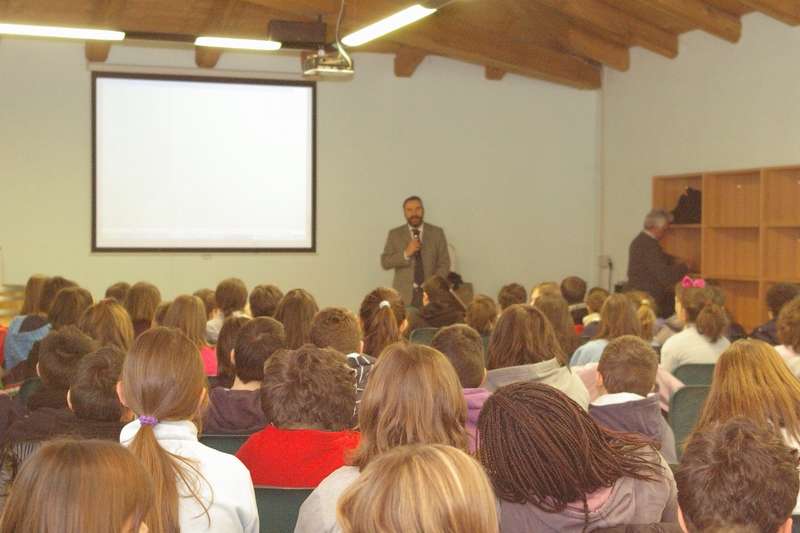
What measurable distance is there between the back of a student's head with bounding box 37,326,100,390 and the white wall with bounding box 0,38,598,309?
513cm

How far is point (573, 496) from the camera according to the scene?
1580mm

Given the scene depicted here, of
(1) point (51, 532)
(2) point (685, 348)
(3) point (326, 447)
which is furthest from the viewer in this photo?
(2) point (685, 348)

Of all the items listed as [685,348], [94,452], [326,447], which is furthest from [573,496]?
[685,348]

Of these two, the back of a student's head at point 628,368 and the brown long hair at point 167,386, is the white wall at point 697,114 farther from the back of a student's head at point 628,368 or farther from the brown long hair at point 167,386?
the brown long hair at point 167,386

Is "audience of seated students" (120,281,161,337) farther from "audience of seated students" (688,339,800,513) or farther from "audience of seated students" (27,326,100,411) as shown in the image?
"audience of seated students" (688,339,800,513)

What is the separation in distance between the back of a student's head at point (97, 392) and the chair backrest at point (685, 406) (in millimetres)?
1974

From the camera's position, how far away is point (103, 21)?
7.09 meters

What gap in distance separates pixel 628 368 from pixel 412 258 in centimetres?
542

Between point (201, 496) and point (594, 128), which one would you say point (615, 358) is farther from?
point (594, 128)

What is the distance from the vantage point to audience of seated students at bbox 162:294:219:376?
12.6ft

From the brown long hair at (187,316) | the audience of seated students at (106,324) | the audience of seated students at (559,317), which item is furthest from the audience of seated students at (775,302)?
the audience of seated students at (106,324)

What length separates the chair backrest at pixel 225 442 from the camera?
247 centimetres

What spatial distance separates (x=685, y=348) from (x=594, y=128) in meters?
5.71

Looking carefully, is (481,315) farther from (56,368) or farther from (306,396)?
(306,396)
